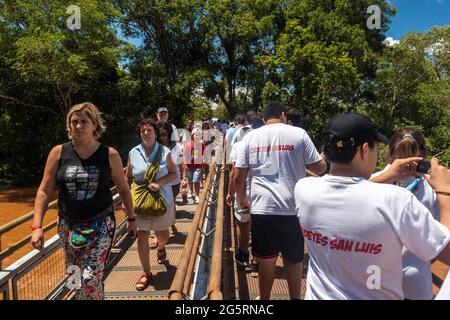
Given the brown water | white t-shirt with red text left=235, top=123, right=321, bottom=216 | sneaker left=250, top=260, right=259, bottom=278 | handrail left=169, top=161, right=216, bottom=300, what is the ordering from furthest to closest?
1. the brown water
2. sneaker left=250, top=260, right=259, bottom=278
3. white t-shirt with red text left=235, top=123, right=321, bottom=216
4. handrail left=169, top=161, right=216, bottom=300

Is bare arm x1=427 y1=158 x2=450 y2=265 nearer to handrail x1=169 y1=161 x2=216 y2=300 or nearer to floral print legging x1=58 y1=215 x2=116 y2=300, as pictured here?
handrail x1=169 y1=161 x2=216 y2=300

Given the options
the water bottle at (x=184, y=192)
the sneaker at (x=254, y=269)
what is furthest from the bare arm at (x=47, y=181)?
the water bottle at (x=184, y=192)

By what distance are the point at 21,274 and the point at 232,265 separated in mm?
2372

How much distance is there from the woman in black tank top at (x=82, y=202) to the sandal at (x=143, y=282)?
1094 millimetres

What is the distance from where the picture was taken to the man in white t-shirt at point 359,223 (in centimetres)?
142

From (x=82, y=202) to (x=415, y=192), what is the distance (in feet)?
7.27

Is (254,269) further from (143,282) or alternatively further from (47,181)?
(47,181)

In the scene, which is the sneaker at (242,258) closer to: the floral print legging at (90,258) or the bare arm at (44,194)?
the floral print legging at (90,258)

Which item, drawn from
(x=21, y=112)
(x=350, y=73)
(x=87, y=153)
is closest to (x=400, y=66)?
(x=350, y=73)

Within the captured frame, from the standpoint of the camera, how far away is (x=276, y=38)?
24125 mm

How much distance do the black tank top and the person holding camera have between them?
6.28ft

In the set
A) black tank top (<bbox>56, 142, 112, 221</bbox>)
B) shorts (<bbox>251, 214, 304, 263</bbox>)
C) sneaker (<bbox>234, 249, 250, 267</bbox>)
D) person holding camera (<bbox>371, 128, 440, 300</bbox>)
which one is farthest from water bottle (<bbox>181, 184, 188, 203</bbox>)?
person holding camera (<bbox>371, 128, 440, 300</bbox>)

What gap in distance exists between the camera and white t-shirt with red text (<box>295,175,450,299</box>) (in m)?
1.41
